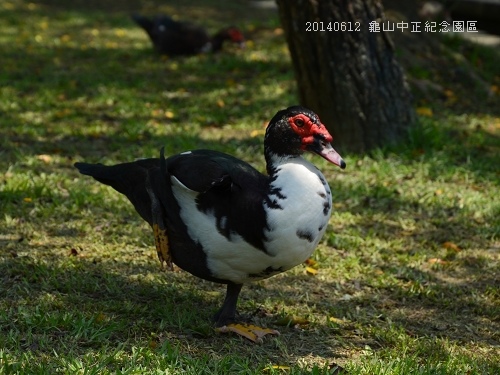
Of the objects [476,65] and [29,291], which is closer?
[29,291]

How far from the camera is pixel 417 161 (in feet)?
22.4

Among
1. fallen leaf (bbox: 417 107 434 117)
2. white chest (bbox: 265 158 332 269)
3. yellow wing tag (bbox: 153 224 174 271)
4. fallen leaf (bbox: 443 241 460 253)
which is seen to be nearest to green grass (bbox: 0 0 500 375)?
fallen leaf (bbox: 443 241 460 253)

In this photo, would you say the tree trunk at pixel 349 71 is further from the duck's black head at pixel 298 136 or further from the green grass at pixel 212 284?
the duck's black head at pixel 298 136

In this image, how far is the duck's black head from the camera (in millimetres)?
3844

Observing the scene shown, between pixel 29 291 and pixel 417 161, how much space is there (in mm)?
3670

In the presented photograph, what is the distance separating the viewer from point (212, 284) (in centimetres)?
470

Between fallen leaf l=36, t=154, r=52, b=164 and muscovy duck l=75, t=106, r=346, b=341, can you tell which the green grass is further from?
muscovy duck l=75, t=106, r=346, b=341

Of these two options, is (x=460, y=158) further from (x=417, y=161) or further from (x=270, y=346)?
(x=270, y=346)

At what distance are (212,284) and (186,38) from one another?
5766 millimetres

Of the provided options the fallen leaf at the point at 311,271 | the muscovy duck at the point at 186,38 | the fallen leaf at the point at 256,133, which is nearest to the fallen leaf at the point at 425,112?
the fallen leaf at the point at 256,133

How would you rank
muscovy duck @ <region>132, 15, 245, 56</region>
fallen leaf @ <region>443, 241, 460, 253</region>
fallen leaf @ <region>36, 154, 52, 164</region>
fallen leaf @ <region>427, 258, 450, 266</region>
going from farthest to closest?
muscovy duck @ <region>132, 15, 245, 56</region>
fallen leaf @ <region>36, 154, 52, 164</region>
fallen leaf @ <region>443, 241, 460, 253</region>
fallen leaf @ <region>427, 258, 450, 266</region>

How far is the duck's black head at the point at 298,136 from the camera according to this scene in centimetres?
384

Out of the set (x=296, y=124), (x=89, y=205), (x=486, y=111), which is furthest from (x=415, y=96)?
(x=296, y=124)

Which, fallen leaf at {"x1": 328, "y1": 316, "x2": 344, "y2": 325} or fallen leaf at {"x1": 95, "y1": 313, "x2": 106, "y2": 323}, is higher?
fallen leaf at {"x1": 95, "y1": 313, "x2": 106, "y2": 323}
